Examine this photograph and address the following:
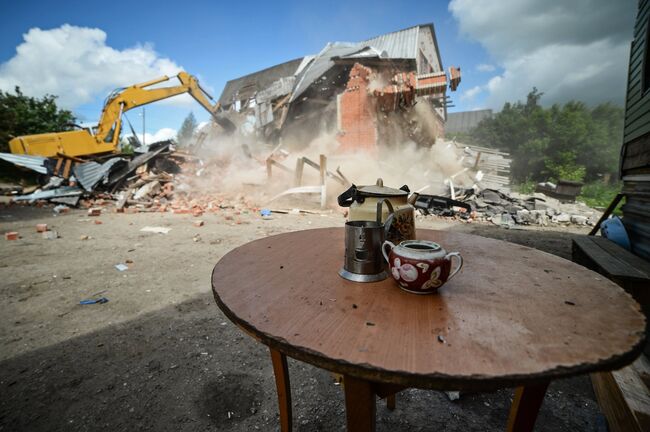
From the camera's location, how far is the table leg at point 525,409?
85 centimetres

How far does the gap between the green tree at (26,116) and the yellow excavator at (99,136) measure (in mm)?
3949

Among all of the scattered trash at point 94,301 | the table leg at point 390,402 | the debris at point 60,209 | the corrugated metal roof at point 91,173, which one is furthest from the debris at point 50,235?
the table leg at point 390,402

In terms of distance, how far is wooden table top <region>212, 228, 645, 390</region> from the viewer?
0.57 meters

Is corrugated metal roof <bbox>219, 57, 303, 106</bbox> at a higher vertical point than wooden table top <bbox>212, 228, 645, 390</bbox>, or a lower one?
higher

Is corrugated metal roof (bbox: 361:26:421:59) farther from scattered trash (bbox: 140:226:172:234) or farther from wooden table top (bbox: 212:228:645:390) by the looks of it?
wooden table top (bbox: 212:228:645:390)

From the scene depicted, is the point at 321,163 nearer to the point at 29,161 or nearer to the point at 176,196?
the point at 176,196

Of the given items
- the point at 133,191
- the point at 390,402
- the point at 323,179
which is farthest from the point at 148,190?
the point at 390,402

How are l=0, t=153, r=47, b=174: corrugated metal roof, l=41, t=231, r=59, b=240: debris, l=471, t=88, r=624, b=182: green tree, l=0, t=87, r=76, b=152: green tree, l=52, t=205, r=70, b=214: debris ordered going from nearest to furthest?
l=41, t=231, r=59, b=240: debris
l=52, t=205, r=70, b=214: debris
l=0, t=153, r=47, b=174: corrugated metal roof
l=0, t=87, r=76, b=152: green tree
l=471, t=88, r=624, b=182: green tree

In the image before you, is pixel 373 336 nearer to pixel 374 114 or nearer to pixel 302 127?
pixel 374 114

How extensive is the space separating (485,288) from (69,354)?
2.51m

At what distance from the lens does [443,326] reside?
0.71 m

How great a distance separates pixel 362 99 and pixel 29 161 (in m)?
9.71

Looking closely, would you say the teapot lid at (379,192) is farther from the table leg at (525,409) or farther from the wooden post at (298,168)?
the wooden post at (298,168)

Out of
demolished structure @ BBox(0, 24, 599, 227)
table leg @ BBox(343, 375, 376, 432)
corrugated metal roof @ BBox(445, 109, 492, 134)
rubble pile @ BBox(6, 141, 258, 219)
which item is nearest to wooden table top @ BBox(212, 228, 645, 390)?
table leg @ BBox(343, 375, 376, 432)
